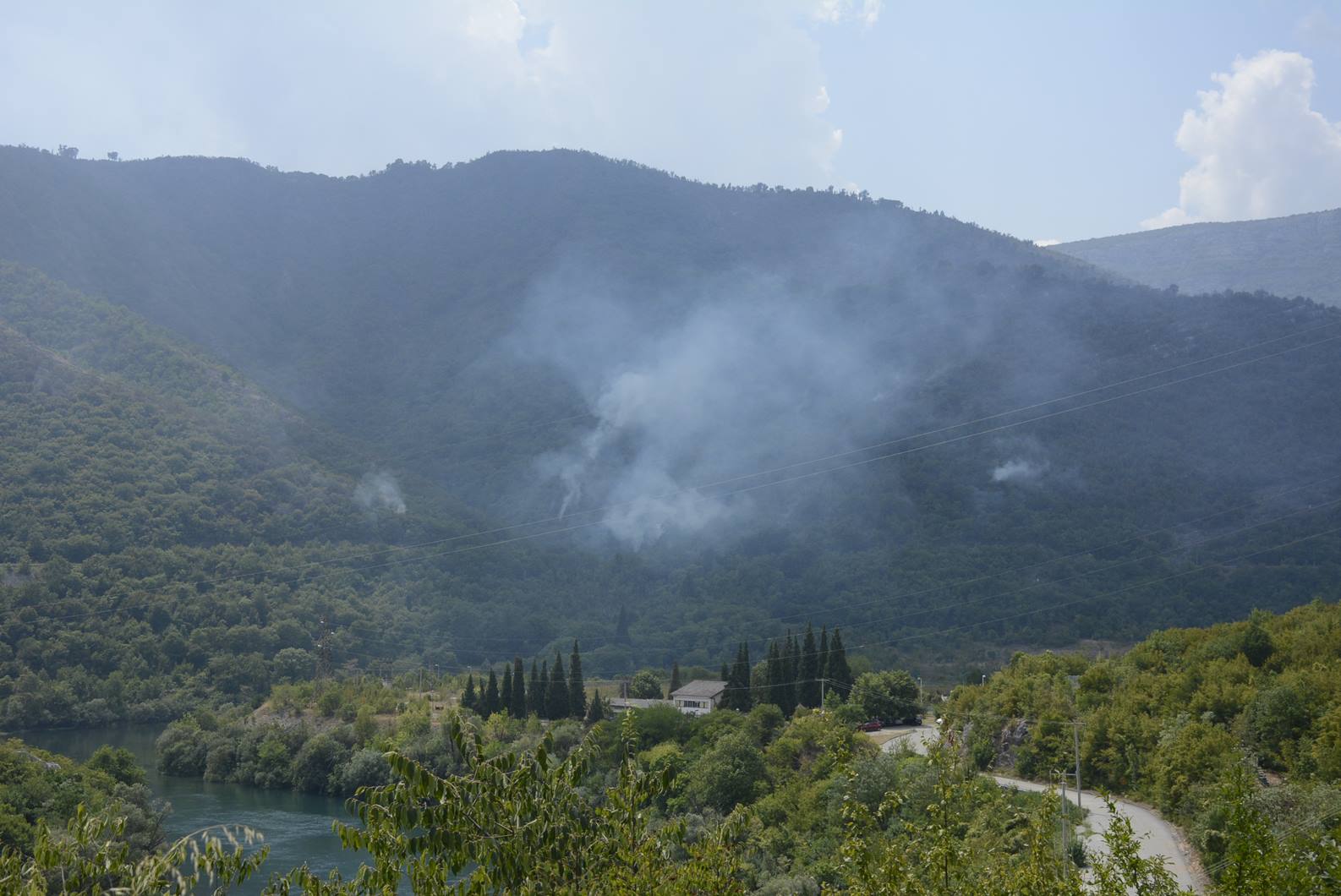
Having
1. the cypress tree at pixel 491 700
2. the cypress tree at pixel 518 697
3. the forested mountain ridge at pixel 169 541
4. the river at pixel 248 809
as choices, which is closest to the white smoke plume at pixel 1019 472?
the forested mountain ridge at pixel 169 541

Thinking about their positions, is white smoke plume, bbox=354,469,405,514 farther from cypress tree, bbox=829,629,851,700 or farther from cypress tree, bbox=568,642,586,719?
cypress tree, bbox=829,629,851,700

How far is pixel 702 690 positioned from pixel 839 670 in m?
9.61

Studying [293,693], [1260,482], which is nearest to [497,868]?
[293,693]

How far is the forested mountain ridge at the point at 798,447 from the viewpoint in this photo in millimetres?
104562

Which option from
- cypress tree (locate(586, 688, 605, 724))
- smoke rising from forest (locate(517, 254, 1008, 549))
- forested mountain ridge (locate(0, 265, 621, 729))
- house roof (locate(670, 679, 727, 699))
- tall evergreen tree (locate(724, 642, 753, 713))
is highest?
smoke rising from forest (locate(517, 254, 1008, 549))

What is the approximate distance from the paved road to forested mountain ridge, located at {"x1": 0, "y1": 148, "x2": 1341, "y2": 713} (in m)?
44.7

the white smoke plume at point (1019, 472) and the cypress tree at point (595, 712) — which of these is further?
the white smoke plume at point (1019, 472)

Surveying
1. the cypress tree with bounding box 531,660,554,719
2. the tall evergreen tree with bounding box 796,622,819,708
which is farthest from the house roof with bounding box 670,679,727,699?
the cypress tree with bounding box 531,660,554,719

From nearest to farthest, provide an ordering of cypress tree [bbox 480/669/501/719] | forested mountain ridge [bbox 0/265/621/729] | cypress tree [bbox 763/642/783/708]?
cypress tree [bbox 763/642/783/708] → cypress tree [bbox 480/669/501/719] → forested mountain ridge [bbox 0/265/621/729]

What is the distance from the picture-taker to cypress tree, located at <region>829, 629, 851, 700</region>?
57812mm

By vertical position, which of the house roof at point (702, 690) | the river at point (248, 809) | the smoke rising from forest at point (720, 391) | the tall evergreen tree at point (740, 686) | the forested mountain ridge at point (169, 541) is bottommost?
the river at point (248, 809)

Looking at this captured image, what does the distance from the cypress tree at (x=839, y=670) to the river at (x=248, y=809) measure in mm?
26684

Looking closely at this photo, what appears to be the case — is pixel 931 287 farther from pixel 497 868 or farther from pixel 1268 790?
pixel 497 868

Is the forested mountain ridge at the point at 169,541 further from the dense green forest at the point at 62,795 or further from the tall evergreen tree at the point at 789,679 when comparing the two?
the tall evergreen tree at the point at 789,679
